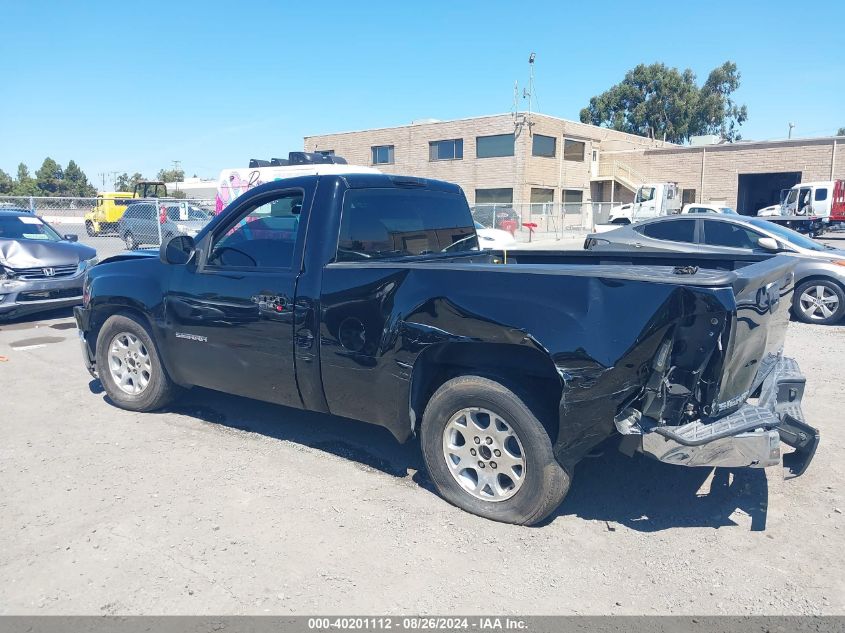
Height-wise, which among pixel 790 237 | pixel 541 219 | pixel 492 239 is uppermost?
pixel 541 219

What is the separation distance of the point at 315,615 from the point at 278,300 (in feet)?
7.06

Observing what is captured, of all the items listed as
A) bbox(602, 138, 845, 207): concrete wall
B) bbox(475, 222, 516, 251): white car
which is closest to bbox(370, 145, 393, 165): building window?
bbox(602, 138, 845, 207): concrete wall

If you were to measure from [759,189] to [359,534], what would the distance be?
151 ft

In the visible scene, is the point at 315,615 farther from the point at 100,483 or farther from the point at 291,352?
the point at 100,483

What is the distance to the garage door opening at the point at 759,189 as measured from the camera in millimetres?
40906

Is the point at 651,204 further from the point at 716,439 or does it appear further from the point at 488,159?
the point at 716,439

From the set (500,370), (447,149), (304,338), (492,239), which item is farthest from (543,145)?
(500,370)

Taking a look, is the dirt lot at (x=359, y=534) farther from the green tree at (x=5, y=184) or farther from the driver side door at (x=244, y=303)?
the green tree at (x=5, y=184)

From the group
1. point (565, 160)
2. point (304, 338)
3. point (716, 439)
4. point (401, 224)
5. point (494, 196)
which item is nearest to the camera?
point (716, 439)

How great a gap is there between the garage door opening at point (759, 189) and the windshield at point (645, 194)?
1109 centimetres

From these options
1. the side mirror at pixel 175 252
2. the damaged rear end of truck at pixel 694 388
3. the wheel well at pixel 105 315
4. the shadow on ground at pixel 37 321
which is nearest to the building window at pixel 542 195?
the shadow on ground at pixel 37 321

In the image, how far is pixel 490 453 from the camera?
147 inches

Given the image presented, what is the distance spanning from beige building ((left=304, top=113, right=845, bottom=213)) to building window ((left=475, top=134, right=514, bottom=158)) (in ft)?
0.19

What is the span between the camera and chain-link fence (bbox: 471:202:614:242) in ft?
92.4
